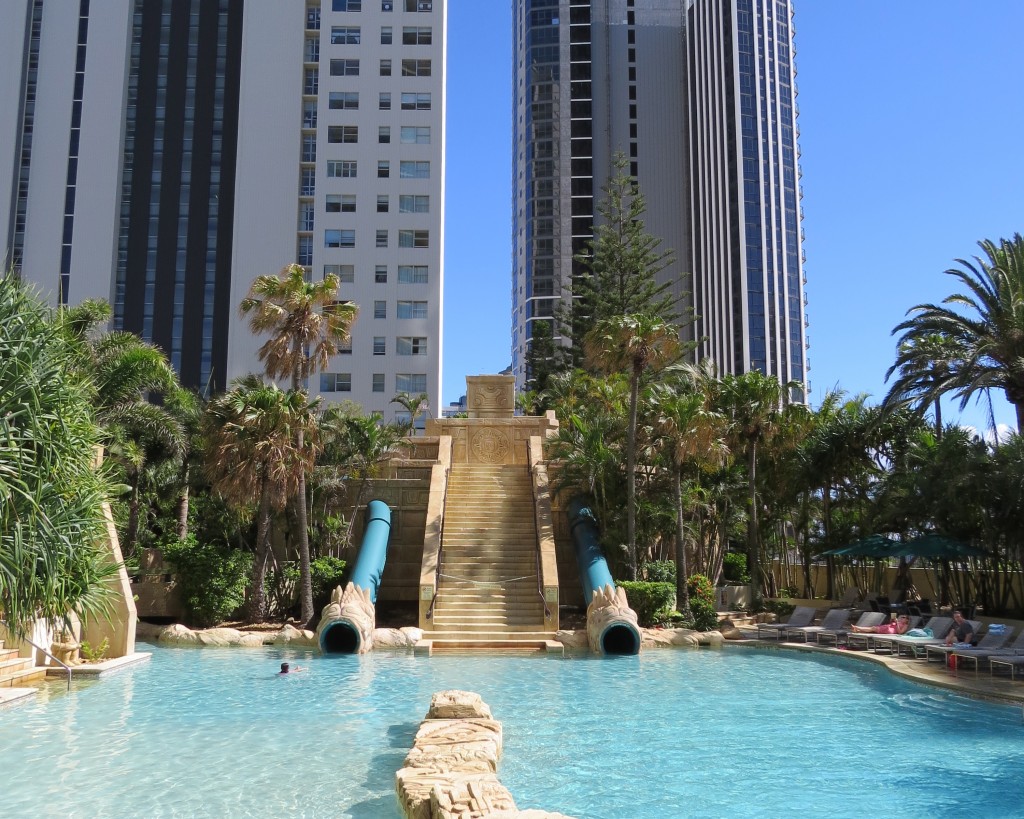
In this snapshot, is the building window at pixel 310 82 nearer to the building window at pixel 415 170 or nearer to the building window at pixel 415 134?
the building window at pixel 415 134

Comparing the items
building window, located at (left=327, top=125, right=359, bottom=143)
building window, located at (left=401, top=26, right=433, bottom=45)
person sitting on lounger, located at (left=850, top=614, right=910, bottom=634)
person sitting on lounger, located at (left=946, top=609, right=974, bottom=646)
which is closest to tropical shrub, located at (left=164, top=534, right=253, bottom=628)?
person sitting on lounger, located at (left=850, top=614, right=910, bottom=634)

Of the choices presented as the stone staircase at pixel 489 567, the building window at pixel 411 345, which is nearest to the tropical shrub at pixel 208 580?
the stone staircase at pixel 489 567

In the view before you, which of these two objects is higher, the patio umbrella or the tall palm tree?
the tall palm tree

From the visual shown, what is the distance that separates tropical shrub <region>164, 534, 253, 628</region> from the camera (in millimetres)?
23484

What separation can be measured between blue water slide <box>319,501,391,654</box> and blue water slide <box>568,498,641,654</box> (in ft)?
17.9

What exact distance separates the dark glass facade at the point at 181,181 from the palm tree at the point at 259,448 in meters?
34.9

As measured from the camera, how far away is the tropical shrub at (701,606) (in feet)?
77.0

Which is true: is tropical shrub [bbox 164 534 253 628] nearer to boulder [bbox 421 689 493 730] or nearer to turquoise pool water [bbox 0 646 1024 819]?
turquoise pool water [bbox 0 646 1024 819]

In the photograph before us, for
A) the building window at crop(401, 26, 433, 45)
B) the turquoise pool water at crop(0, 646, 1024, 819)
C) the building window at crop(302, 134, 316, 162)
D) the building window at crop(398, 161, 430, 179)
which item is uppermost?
the building window at crop(401, 26, 433, 45)

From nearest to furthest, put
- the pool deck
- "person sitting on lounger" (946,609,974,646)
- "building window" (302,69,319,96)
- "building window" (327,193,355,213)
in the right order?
the pool deck → "person sitting on lounger" (946,609,974,646) → "building window" (327,193,355,213) → "building window" (302,69,319,96)

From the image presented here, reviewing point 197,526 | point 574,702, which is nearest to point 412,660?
point 574,702

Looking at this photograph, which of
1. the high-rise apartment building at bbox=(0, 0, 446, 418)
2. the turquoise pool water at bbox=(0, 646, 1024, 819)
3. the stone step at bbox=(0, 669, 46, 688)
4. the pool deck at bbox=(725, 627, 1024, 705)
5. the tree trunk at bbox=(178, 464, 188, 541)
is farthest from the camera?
the high-rise apartment building at bbox=(0, 0, 446, 418)

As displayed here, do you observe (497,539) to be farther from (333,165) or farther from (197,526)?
(333,165)

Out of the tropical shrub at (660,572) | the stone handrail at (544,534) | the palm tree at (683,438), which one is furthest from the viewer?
the tropical shrub at (660,572)
